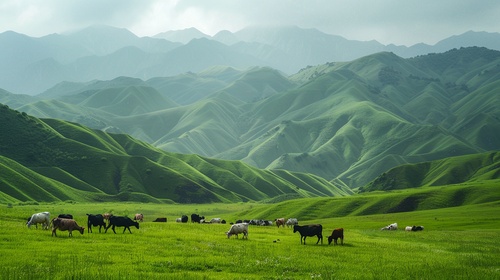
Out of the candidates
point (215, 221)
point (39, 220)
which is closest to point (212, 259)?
point (39, 220)

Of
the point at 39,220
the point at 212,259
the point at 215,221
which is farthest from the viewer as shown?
the point at 215,221

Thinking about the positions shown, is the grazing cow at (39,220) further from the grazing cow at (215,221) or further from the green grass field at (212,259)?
the grazing cow at (215,221)

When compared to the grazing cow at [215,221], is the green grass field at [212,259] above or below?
below

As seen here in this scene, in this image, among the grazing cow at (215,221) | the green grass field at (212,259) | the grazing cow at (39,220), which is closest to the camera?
the green grass field at (212,259)

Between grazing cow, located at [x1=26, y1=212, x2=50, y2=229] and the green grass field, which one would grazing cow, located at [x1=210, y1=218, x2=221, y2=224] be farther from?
grazing cow, located at [x1=26, y1=212, x2=50, y2=229]

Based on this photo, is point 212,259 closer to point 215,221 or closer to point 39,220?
point 39,220

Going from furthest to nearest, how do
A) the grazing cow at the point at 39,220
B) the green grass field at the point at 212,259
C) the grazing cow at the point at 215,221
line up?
the grazing cow at the point at 215,221 < the grazing cow at the point at 39,220 < the green grass field at the point at 212,259

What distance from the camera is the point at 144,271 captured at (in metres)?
24.8

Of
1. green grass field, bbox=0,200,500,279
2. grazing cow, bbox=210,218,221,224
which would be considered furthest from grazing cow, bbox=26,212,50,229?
grazing cow, bbox=210,218,221,224

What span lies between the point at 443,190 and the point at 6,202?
425 ft

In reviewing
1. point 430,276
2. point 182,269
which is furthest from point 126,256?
point 430,276

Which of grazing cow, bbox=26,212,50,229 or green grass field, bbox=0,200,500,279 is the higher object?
grazing cow, bbox=26,212,50,229

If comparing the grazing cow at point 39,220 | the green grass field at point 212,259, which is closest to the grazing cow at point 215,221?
the green grass field at point 212,259

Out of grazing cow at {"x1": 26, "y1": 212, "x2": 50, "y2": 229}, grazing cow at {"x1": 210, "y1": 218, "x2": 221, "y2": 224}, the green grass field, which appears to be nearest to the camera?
the green grass field
